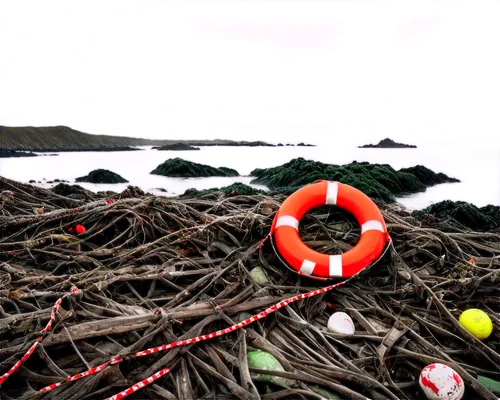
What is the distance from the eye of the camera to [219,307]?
2076mm

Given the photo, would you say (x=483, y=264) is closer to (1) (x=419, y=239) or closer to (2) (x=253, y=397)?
(1) (x=419, y=239)

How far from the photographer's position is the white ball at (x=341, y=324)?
2139 millimetres

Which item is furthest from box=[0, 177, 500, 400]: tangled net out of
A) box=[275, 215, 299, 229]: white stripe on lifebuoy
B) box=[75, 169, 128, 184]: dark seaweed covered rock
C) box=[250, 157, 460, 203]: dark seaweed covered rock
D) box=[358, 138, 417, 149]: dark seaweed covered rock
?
box=[358, 138, 417, 149]: dark seaweed covered rock

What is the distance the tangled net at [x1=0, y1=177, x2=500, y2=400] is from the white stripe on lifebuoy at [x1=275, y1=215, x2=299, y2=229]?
17 cm

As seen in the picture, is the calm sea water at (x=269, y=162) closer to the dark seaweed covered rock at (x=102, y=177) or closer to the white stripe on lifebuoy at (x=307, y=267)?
the dark seaweed covered rock at (x=102, y=177)

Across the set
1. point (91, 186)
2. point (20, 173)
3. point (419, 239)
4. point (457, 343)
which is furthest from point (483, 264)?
point (20, 173)

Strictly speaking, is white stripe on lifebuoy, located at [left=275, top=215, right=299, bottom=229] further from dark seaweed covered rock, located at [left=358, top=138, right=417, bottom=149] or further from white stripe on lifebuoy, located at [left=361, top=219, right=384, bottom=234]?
dark seaweed covered rock, located at [left=358, top=138, right=417, bottom=149]

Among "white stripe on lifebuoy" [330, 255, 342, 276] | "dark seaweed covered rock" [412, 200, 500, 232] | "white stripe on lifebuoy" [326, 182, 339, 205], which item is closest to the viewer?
"white stripe on lifebuoy" [330, 255, 342, 276]

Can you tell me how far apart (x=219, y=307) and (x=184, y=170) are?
12.8ft

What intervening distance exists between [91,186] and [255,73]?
2702 millimetres

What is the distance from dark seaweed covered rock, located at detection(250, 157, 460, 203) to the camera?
5.42 meters

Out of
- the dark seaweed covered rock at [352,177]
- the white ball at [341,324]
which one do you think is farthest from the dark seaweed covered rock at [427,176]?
the white ball at [341,324]

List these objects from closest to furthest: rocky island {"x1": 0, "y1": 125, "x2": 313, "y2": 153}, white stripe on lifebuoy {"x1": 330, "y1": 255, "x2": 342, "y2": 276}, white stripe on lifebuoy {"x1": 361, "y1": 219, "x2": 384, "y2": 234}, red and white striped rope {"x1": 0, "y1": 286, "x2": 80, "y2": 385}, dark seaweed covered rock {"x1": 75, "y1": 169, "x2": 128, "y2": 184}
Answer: red and white striped rope {"x1": 0, "y1": 286, "x2": 80, "y2": 385}
white stripe on lifebuoy {"x1": 330, "y1": 255, "x2": 342, "y2": 276}
white stripe on lifebuoy {"x1": 361, "y1": 219, "x2": 384, "y2": 234}
rocky island {"x1": 0, "y1": 125, "x2": 313, "y2": 153}
dark seaweed covered rock {"x1": 75, "y1": 169, "x2": 128, "y2": 184}

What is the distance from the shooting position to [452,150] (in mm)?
6023
